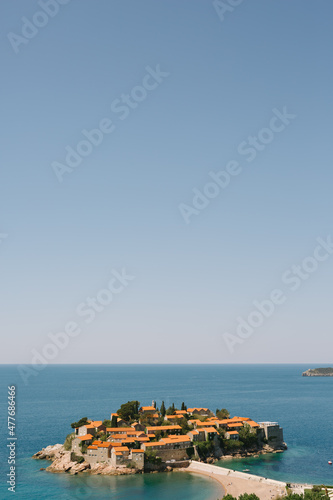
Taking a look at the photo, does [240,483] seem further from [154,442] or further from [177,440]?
[154,442]

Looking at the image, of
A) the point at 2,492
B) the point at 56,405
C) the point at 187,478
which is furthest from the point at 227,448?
the point at 56,405

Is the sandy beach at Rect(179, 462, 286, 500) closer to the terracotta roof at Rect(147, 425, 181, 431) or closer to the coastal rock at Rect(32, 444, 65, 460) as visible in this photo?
the terracotta roof at Rect(147, 425, 181, 431)

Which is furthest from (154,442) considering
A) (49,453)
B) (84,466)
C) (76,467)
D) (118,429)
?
(49,453)

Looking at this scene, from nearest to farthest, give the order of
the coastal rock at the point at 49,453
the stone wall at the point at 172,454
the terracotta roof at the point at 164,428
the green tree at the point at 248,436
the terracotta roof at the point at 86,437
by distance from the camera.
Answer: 1. the stone wall at the point at 172,454
2. the terracotta roof at the point at 86,437
3. the coastal rock at the point at 49,453
4. the terracotta roof at the point at 164,428
5. the green tree at the point at 248,436

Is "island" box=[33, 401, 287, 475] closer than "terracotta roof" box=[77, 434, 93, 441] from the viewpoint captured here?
Yes

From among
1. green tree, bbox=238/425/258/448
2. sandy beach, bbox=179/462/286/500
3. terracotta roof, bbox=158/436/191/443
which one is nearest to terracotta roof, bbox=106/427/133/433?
terracotta roof, bbox=158/436/191/443

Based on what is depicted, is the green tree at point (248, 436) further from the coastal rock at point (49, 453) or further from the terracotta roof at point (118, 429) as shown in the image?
the coastal rock at point (49, 453)

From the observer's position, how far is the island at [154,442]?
75750 mm

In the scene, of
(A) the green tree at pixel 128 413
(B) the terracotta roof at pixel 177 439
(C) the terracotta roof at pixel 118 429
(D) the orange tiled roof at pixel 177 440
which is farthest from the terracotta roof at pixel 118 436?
(A) the green tree at pixel 128 413

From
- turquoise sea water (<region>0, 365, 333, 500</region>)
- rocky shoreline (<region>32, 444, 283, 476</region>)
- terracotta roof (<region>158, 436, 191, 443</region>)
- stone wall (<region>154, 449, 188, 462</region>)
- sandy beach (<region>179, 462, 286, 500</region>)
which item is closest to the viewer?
sandy beach (<region>179, 462, 286, 500</region>)

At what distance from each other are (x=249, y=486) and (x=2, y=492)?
39.3m

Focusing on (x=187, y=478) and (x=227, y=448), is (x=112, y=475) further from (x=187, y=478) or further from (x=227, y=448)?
(x=227, y=448)

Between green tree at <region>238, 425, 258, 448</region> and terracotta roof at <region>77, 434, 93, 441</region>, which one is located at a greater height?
terracotta roof at <region>77, 434, 93, 441</region>

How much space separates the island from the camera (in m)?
75.8
